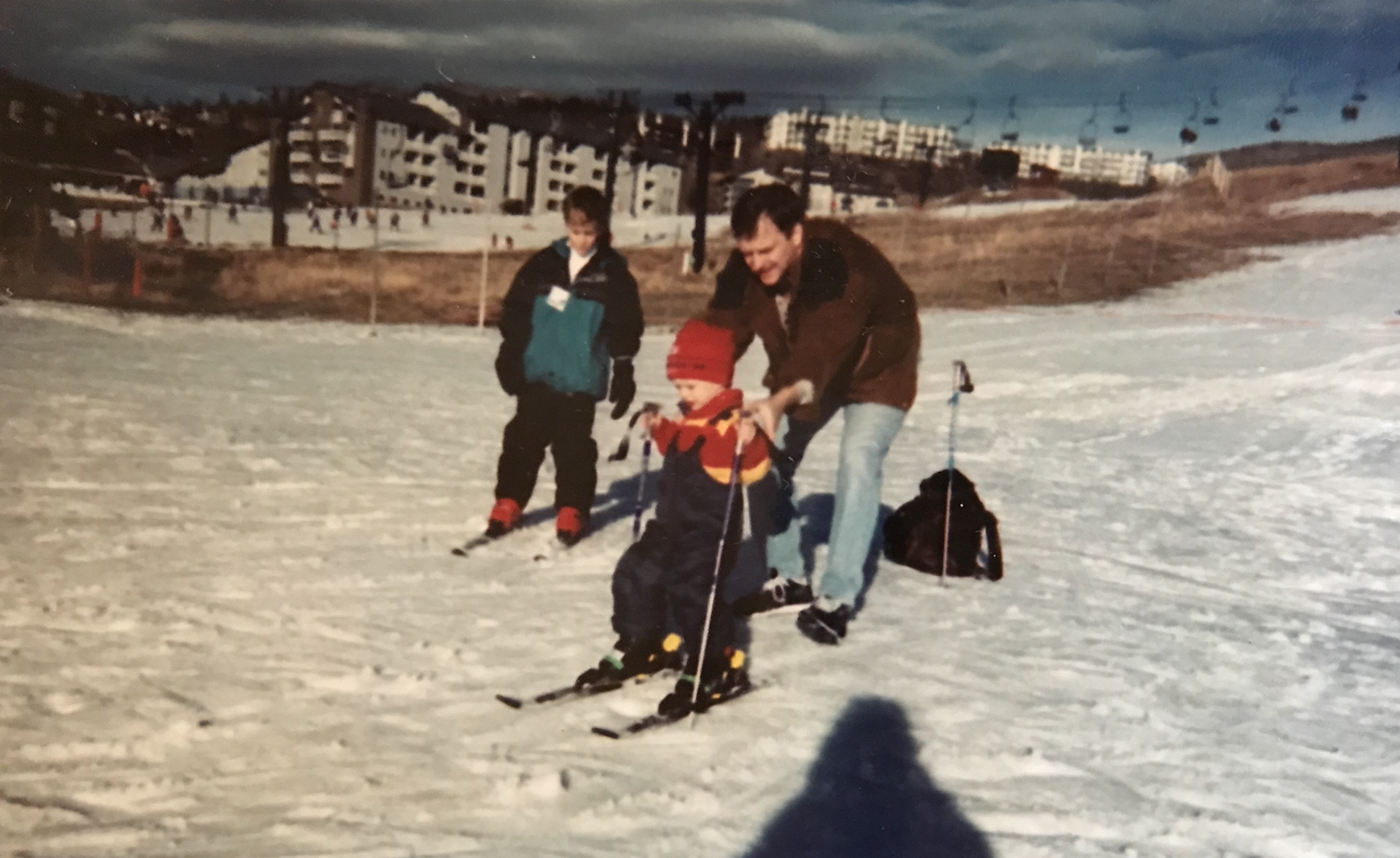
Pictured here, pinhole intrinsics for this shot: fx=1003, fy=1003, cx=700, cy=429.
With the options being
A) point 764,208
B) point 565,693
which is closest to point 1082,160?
point 764,208

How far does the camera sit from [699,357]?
2.54m

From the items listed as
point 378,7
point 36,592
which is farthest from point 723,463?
point 378,7

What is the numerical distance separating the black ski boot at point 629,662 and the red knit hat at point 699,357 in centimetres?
74

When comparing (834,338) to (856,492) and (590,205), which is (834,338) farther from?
(590,205)

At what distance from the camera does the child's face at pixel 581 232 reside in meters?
3.66

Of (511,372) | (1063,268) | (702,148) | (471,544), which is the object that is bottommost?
(471,544)

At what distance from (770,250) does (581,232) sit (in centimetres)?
93

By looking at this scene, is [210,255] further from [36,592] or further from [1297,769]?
[1297,769]

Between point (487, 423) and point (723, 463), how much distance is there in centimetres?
386

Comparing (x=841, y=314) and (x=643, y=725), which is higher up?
(x=841, y=314)

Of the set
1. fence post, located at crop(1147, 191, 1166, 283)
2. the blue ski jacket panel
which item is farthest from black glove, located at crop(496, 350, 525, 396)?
fence post, located at crop(1147, 191, 1166, 283)

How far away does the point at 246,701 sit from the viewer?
8.20 ft

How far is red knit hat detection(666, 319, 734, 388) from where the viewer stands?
8.31 feet

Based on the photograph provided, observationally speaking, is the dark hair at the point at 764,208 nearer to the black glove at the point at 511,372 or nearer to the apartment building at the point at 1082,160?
the black glove at the point at 511,372
